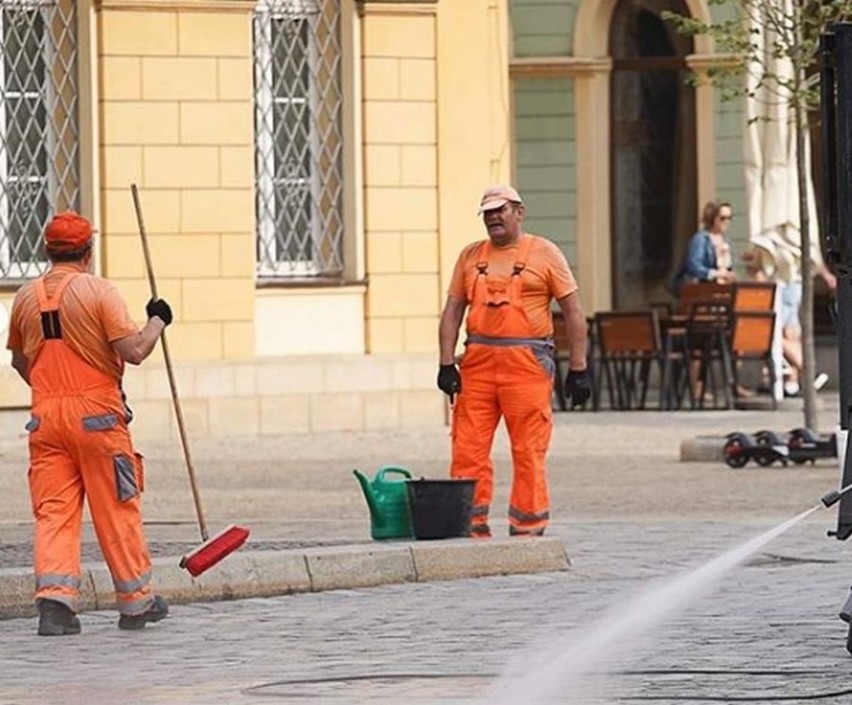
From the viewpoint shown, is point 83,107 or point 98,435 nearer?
point 98,435

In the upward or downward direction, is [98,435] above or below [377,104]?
below

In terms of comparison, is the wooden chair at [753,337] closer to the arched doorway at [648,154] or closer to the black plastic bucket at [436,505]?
the arched doorway at [648,154]

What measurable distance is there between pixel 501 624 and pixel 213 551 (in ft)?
4.26

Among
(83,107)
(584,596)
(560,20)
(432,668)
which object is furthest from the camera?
(560,20)

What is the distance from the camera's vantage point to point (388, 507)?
15.1 meters

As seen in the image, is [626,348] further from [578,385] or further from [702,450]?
[578,385]

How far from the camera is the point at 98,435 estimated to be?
12.8 metres

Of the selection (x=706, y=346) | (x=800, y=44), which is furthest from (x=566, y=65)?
(x=800, y=44)

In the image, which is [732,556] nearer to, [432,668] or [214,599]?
[214,599]

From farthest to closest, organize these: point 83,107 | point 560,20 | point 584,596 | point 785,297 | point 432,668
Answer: point 560,20, point 785,297, point 83,107, point 584,596, point 432,668

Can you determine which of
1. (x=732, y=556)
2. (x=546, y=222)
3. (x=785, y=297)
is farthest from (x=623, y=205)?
(x=732, y=556)

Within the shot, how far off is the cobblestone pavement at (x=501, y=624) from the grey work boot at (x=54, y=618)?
0.35 feet

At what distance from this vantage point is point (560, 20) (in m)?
33.7

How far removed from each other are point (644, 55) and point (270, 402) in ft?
32.0
